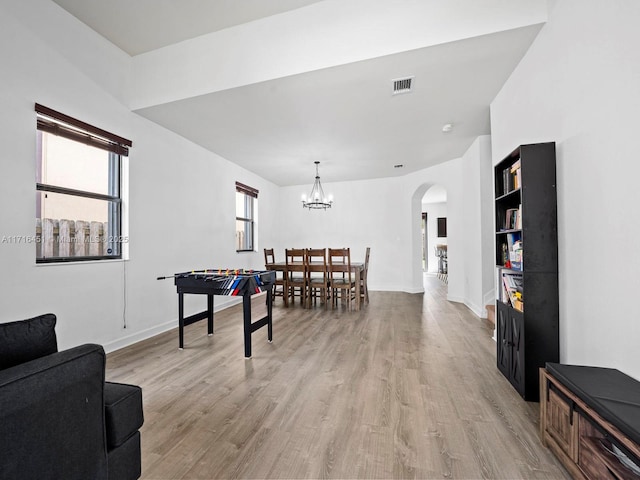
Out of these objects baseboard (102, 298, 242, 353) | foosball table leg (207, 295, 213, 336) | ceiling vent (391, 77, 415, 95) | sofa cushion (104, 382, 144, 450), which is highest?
ceiling vent (391, 77, 415, 95)

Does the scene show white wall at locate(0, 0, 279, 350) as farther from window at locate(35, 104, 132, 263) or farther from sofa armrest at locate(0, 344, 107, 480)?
sofa armrest at locate(0, 344, 107, 480)

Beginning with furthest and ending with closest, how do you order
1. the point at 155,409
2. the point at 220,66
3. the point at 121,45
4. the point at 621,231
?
1. the point at 121,45
2. the point at 220,66
3. the point at 155,409
4. the point at 621,231

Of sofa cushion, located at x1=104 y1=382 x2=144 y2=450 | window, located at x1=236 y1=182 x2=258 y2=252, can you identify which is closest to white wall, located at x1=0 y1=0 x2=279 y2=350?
window, located at x1=236 y1=182 x2=258 y2=252

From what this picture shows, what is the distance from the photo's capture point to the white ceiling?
2443 mm

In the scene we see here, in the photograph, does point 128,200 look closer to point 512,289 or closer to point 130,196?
point 130,196

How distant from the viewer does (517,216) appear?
224 cm

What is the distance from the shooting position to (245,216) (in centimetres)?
605

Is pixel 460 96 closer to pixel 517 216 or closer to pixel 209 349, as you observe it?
pixel 517 216

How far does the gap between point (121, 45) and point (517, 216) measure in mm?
4188

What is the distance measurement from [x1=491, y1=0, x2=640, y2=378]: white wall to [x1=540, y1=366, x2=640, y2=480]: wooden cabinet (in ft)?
0.73

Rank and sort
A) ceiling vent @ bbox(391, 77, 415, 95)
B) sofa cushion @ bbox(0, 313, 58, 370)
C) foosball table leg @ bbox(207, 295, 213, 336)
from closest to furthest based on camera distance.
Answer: sofa cushion @ bbox(0, 313, 58, 370) → ceiling vent @ bbox(391, 77, 415, 95) → foosball table leg @ bbox(207, 295, 213, 336)

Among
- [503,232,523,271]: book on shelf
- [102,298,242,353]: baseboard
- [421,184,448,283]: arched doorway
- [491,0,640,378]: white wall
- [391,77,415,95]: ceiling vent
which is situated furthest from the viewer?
[421,184,448,283]: arched doorway

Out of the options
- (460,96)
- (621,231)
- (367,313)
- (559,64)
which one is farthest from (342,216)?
(621,231)

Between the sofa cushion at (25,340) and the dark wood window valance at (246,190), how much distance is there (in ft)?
15.0
